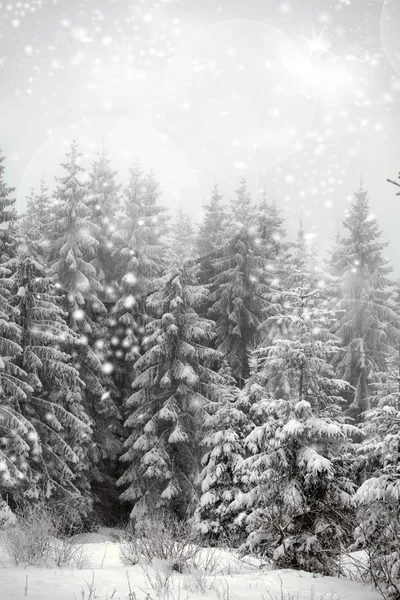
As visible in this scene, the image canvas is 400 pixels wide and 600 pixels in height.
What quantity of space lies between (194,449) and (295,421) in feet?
36.8

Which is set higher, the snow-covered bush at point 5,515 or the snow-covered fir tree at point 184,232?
the snow-covered fir tree at point 184,232

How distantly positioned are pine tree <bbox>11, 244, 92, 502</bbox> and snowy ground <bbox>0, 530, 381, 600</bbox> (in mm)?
9448

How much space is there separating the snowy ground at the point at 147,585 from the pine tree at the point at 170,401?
10425 millimetres

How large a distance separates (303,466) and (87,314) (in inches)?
594

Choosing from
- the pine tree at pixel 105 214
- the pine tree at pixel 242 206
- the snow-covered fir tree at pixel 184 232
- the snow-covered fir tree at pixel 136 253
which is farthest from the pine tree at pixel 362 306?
the pine tree at pixel 105 214

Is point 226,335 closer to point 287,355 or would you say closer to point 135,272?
point 135,272

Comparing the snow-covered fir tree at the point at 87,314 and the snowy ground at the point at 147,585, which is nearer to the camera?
the snowy ground at the point at 147,585

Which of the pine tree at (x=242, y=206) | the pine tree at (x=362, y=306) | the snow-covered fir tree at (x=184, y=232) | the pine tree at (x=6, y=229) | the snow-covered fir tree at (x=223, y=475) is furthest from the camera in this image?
the pine tree at (x=242, y=206)

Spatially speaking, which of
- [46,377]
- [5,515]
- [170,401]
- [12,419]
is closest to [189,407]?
[170,401]

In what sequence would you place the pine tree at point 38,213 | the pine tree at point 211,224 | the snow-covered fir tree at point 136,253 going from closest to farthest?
the snow-covered fir tree at point 136,253, the pine tree at point 38,213, the pine tree at point 211,224

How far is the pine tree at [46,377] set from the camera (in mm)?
18016

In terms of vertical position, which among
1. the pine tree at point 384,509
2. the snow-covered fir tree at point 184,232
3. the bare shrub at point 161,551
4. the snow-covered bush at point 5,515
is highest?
the snow-covered fir tree at point 184,232

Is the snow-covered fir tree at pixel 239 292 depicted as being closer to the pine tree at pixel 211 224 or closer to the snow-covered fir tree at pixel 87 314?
the pine tree at pixel 211 224

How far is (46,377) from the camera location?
19.4 meters
